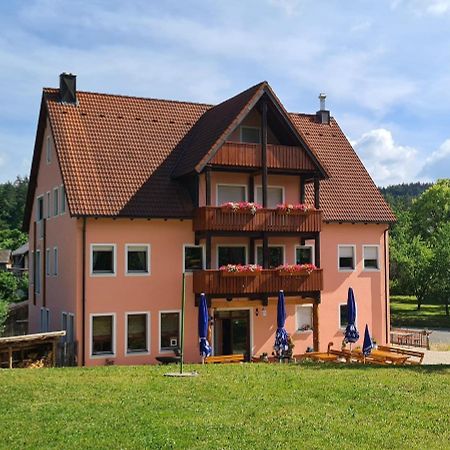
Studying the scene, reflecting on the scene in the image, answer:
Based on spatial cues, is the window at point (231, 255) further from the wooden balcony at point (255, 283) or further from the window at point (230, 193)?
the window at point (230, 193)

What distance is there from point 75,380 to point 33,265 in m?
17.3

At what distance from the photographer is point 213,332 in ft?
93.0

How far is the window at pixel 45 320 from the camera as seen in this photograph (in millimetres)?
30203

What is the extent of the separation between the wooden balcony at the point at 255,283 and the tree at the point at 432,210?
177 feet

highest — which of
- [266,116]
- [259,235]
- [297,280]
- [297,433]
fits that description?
[266,116]

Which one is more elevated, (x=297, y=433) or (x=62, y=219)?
(x=62, y=219)

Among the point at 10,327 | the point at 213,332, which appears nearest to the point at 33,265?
the point at 10,327

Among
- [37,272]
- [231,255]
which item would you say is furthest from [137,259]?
[37,272]

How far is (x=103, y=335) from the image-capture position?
85.6ft

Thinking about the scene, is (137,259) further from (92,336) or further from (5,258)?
(5,258)

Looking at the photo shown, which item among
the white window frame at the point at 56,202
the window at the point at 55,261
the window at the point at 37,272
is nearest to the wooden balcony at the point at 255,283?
the window at the point at 55,261

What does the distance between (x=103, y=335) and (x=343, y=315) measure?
1144 cm

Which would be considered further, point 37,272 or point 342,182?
point 37,272

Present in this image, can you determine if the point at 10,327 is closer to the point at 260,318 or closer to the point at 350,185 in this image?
the point at 260,318
